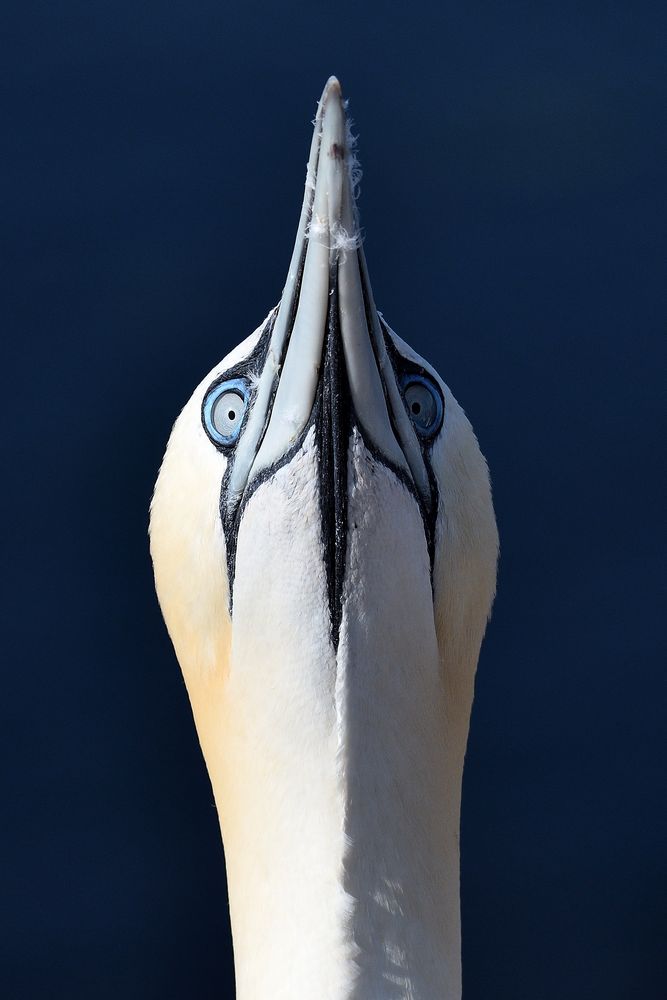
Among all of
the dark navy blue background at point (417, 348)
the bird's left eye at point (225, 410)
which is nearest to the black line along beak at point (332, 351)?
the bird's left eye at point (225, 410)

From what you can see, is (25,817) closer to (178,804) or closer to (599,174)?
(178,804)

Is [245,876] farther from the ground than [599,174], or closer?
closer

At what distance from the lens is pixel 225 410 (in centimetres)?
255

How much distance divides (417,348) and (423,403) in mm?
1772

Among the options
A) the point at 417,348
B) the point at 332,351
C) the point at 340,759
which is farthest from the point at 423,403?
the point at 417,348

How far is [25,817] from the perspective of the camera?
163 inches

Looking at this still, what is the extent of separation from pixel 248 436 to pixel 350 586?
0.31m

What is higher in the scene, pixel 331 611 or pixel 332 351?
pixel 332 351

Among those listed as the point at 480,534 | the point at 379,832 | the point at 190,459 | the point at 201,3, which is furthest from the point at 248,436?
the point at 201,3

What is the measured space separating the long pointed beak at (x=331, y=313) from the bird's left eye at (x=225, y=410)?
124 millimetres

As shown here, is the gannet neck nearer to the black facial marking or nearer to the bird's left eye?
the black facial marking

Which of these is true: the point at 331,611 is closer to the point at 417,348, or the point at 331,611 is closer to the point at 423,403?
the point at 423,403

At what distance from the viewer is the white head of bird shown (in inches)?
90.4

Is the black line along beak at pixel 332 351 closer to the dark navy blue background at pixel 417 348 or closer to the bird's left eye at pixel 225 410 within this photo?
the bird's left eye at pixel 225 410
